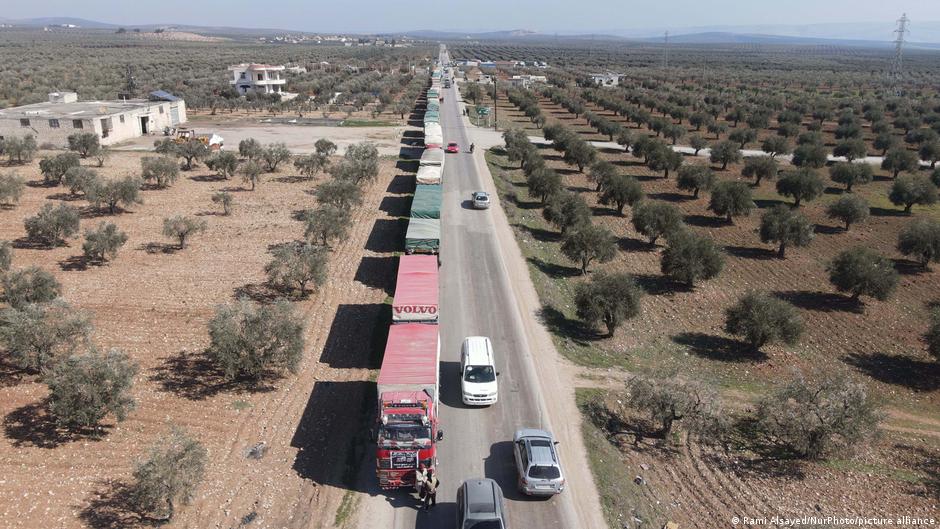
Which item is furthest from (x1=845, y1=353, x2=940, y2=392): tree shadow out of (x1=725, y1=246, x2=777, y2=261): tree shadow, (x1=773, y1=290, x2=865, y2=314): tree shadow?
(x1=725, y1=246, x2=777, y2=261): tree shadow

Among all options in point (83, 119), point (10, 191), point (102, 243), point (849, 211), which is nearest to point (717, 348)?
point (849, 211)

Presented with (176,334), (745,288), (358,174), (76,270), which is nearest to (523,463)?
(176,334)

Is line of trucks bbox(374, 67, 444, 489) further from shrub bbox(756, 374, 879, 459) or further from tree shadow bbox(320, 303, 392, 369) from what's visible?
shrub bbox(756, 374, 879, 459)

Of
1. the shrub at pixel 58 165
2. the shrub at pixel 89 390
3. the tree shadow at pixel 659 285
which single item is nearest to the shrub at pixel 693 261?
the tree shadow at pixel 659 285

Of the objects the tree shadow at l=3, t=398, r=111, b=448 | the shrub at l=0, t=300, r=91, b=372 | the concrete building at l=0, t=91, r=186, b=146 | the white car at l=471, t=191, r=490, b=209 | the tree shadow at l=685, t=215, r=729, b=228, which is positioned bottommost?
the tree shadow at l=3, t=398, r=111, b=448

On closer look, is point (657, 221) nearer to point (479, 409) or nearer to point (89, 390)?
point (479, 409)

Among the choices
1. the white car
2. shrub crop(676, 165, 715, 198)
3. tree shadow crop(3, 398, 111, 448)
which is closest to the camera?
tree shadow crop(3, 398, 111, 448)

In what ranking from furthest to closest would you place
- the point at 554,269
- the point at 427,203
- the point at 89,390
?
1. the point at 427,203
2. the point at 554,269
3. the point at 89,390

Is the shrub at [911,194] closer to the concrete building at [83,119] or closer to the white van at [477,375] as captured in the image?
the white van at [477,375]
